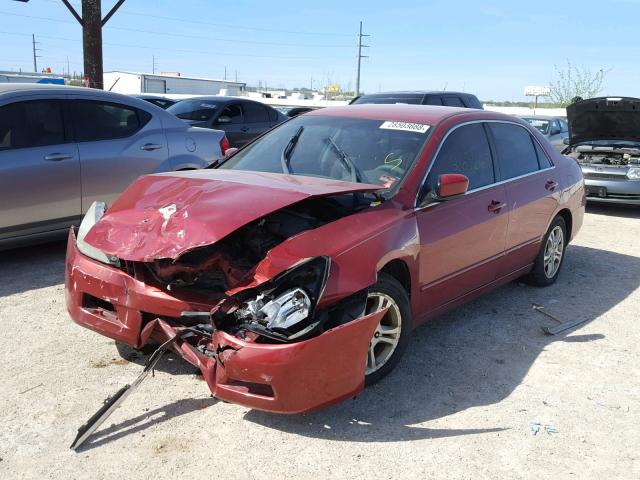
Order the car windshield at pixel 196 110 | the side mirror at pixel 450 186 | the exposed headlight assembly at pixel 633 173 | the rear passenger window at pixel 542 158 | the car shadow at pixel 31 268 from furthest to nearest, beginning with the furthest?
the car windshield at pixel 196 110, the exposed headlight assembly at pixel 633 173, the rear passenger window at pixel 542 158, the car shadow at pixel 31 268, the side mirror at pixel 450 186

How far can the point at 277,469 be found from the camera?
2725mm

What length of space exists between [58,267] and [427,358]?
360cm

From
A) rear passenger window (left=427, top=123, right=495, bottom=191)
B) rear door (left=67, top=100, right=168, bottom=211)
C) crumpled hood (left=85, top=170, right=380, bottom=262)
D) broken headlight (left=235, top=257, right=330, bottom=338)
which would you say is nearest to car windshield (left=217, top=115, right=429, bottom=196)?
rear passenger window (left=427, top=123, right=495, bottom=191)

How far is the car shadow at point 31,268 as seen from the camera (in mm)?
5051

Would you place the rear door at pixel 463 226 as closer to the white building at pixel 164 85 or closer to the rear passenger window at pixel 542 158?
the rear passenger window at pixel 542 158

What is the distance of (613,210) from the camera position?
1053 cm

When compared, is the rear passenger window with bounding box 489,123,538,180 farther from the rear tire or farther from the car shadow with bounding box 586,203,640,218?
the car shadow with bounding box 586,203,640,218

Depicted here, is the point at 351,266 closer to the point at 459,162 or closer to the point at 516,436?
the point at 516,436

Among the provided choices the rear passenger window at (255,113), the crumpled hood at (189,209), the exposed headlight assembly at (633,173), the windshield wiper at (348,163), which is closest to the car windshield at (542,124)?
the exposed headlight assembly at (633,173)

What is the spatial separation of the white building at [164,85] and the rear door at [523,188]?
111 ft

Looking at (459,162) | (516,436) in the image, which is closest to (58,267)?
(459,162)

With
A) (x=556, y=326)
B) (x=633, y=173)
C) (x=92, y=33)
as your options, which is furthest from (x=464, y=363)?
(x=92, y=33)

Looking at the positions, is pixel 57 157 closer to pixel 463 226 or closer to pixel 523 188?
pixel 463 226

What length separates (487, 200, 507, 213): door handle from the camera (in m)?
4.41
